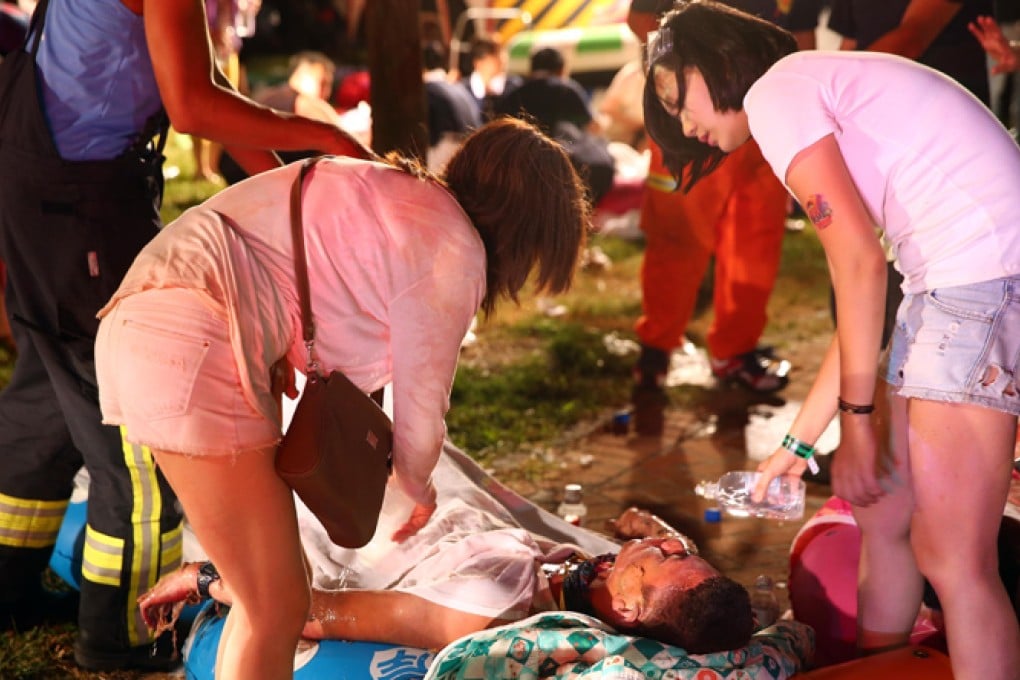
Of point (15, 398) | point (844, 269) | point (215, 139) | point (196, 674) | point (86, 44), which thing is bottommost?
point (196, 674)

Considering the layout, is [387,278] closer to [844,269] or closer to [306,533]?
[844,269]

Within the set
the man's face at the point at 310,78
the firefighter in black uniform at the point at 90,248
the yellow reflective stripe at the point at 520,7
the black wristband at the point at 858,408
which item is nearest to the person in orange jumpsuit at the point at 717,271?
the firefighter in black uniform at the point at 90,248

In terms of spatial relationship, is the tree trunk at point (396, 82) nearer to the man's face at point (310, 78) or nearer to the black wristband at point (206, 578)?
the black wristband at point (206, 578)

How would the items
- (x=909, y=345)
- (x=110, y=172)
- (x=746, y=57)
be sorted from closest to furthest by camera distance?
(x=909, y=345)
(x=746, y=57)
(x=110, y=172)

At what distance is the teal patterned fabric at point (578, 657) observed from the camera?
9.15 feet

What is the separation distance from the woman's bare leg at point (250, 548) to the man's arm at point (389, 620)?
42 centimetres

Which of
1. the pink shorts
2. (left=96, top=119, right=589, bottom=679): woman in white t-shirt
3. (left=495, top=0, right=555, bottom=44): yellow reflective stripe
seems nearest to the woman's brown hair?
(left=96, top=119, right=589, bottom=679): woman in white t-shirt

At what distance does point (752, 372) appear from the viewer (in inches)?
243

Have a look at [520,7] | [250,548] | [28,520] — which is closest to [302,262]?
[250,548]

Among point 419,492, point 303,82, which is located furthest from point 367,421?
point 303,82

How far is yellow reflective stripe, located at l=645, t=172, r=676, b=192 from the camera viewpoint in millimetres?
5418

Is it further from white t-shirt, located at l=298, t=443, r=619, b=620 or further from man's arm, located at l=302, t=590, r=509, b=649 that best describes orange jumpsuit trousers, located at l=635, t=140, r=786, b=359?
man's arm, located at l=302, t=590, r=509, b=649

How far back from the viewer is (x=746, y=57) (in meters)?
2.98

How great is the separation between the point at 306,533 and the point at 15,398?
0.93 metres
